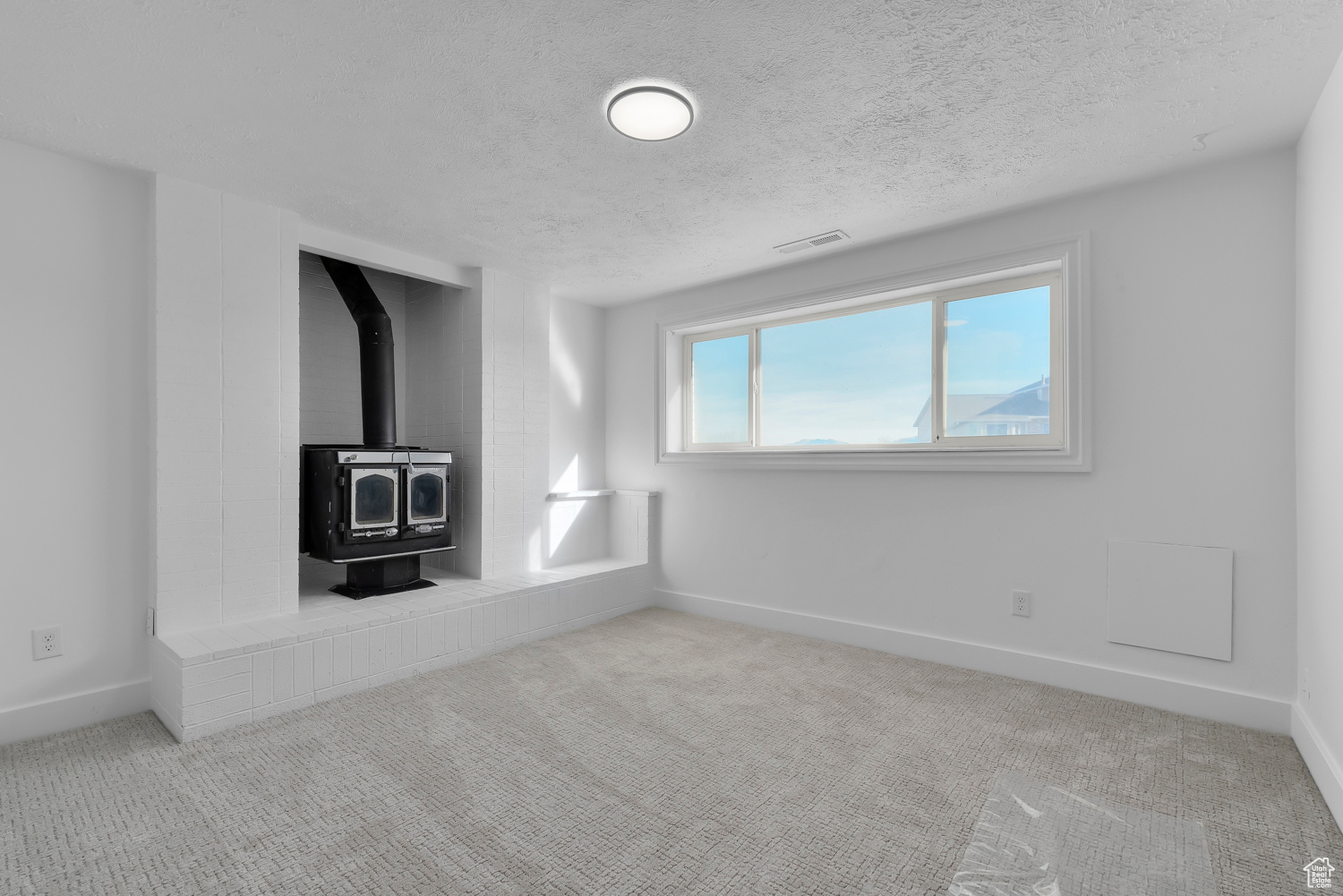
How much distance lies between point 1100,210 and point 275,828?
12.3ft

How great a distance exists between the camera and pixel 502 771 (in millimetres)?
2082

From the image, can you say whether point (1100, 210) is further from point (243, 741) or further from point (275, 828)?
point (243, 741)

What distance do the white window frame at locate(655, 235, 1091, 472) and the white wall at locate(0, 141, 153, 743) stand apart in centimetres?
281

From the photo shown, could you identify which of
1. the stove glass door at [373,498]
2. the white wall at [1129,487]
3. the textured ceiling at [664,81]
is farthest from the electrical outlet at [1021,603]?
the stove glass door at [373,498]

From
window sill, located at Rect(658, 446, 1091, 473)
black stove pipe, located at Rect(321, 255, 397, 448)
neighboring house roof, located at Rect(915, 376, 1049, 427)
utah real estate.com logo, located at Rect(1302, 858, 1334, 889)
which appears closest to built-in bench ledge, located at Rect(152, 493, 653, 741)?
black stove pipe, located at Rect(321, 255, 397, 448)

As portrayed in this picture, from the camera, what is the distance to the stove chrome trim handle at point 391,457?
10.3 ft

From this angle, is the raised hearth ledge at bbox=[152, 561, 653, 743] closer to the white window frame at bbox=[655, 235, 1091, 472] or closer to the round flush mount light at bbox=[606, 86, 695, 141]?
the white window frame at bbox=[655, 235, 1091, 472]

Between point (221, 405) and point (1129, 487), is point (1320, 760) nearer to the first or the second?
point (1129, 487)

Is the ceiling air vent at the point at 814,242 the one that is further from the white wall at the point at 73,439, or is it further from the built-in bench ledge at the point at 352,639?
the white wall at the point at 73,439

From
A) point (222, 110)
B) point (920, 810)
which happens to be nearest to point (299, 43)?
point (222, 110)

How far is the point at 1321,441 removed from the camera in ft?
6.57

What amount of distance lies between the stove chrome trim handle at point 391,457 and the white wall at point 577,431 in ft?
2.82

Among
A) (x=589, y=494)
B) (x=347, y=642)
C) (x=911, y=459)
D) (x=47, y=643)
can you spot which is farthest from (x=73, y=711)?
(x=911, y=459)

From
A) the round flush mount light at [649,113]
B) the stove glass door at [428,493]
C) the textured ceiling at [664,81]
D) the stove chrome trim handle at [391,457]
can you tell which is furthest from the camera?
the stove glass door at [428,493]
